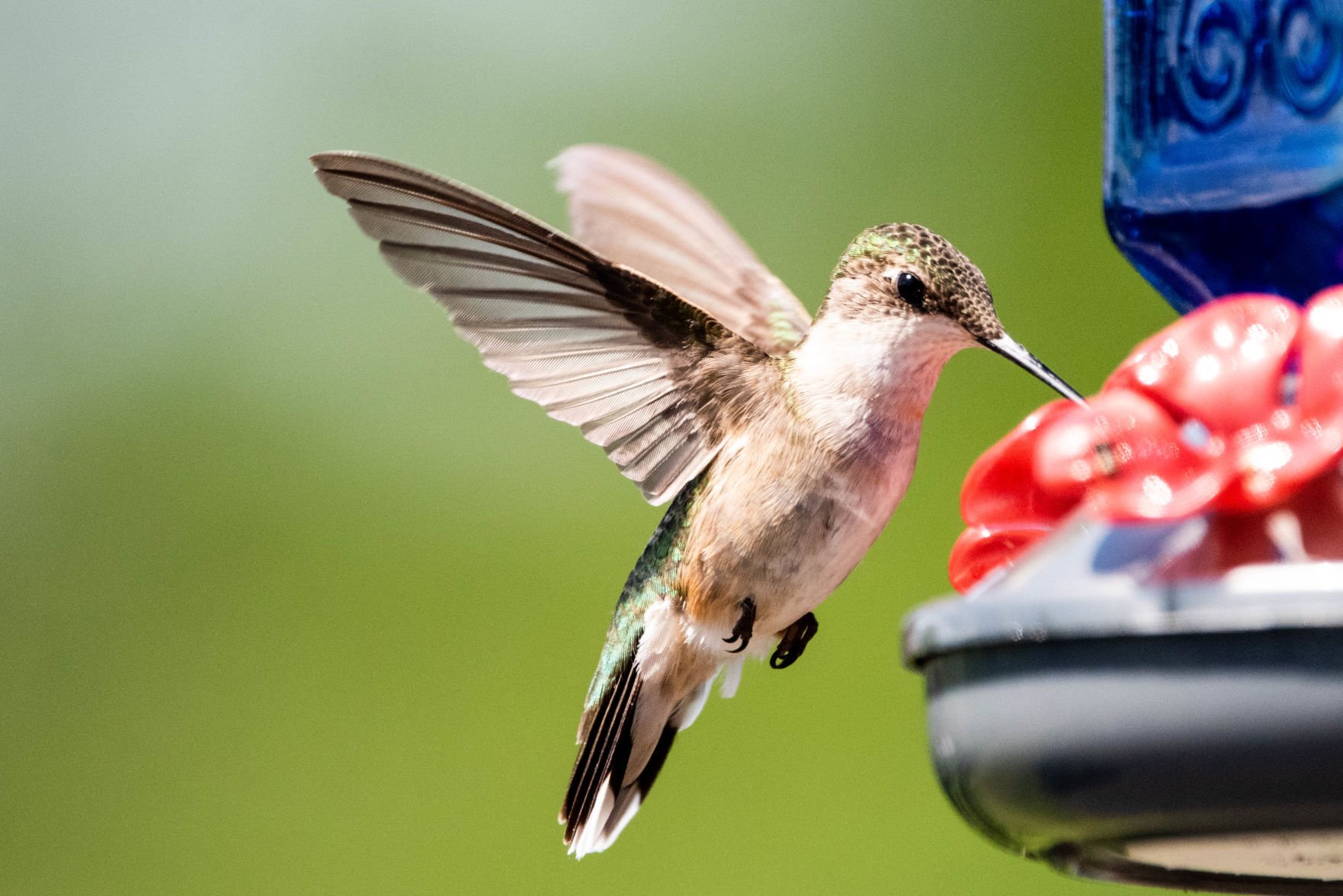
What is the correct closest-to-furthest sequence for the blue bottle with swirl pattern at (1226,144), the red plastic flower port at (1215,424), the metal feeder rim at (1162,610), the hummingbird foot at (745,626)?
the metal feeder rim at (1162,610)
the red plastic flower port at (1215,424)
the blue bottle with swirl pattern at (1226,144)
the hummingbird foot at (745,626)

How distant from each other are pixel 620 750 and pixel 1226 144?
1.62m

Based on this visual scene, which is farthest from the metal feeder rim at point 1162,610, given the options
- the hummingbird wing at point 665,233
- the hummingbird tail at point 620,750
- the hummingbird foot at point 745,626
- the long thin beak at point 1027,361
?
the hummingbird wing at point 665,233

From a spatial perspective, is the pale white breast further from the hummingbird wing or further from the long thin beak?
the hummingbird wing

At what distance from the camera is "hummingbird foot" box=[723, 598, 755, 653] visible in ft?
9.48

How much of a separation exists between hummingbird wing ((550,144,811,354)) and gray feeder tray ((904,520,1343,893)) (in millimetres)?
2025

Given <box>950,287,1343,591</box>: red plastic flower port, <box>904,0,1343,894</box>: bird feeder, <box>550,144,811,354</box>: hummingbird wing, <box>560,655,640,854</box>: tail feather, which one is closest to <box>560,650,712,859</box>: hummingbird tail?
<box>560,655,640,854</box>: tail feather

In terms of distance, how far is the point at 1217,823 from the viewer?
61.1 inches

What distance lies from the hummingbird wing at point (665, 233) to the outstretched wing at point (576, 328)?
758 mm

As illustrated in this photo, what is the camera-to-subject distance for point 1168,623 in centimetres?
150

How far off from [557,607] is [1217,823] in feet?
15.7

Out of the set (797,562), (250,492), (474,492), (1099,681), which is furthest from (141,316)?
(1099,681)

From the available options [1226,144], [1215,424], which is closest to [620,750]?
[1226,144]

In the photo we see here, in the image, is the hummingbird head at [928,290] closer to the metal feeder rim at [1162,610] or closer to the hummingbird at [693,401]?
the hummingbird at [693,401]

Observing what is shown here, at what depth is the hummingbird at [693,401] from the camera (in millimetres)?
2682
